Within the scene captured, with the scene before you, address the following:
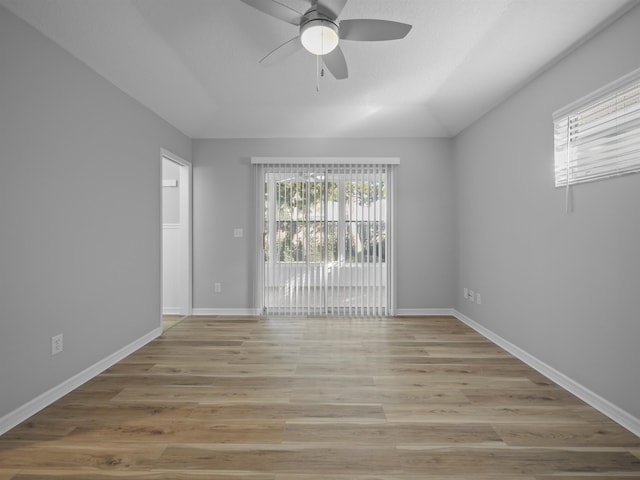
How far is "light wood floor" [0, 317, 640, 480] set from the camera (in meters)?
1.66

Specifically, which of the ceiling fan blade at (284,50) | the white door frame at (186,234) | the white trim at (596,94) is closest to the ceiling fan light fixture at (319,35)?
the ceiling fan blade at (284,50)

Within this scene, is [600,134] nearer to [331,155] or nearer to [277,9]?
[277,9]

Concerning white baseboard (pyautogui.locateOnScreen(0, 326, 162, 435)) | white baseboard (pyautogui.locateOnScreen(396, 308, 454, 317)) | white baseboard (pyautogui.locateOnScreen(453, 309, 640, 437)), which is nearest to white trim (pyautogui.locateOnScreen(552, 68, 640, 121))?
white baseboard (pyautogui.locateOnScreen(453, 309, 640, 437))

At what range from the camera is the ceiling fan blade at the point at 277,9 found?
188 cm

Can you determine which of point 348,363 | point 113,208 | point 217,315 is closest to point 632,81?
point 348,363

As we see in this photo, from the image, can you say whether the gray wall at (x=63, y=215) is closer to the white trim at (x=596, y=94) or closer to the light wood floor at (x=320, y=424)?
the light wood floor at (x=320, y=424)

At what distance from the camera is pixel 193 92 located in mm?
3578

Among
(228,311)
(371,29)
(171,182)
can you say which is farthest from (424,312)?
(171,182)

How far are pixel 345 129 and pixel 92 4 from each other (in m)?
2.91

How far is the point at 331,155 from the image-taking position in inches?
183

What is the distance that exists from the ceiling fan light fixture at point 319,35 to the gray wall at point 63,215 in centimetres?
170

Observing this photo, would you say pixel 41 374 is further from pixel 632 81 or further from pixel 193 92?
pixel 632 81

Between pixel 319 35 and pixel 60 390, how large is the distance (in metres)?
2.88

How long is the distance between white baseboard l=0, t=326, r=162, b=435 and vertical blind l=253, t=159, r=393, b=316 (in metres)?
1.93
